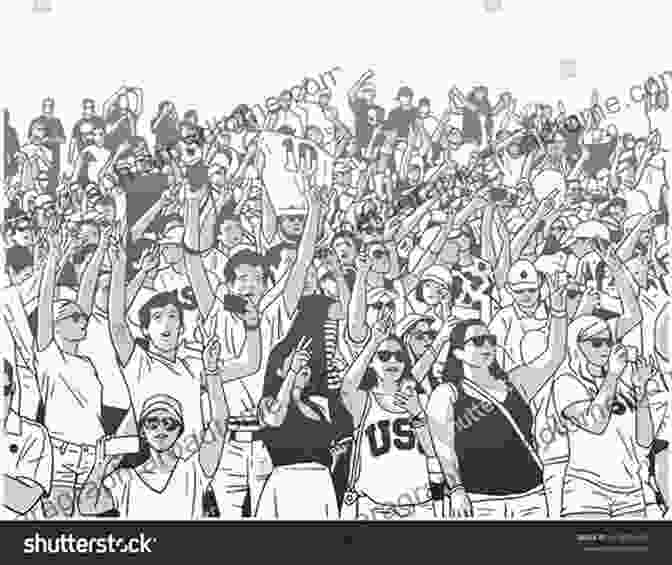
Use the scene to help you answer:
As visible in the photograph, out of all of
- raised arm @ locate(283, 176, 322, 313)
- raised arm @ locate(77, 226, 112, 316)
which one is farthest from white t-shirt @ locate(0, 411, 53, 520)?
raised arm @ locate(283, 176, 322, 313)

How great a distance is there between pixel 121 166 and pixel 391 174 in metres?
1.29

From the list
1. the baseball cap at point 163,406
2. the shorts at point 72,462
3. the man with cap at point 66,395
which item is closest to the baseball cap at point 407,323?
the baseball cap at point 163,406

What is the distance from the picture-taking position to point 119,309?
209 inches

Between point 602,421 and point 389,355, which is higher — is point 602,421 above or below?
below

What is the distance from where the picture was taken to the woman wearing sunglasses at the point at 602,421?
536 centimetres

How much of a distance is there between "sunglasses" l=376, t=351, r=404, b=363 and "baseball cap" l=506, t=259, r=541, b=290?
2.04 feet

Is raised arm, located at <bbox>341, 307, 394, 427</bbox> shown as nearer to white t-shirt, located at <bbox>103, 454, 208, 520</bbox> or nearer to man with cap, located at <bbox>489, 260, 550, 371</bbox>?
man with cap, located at <bbox>489, 260, 550, 371</bbox>

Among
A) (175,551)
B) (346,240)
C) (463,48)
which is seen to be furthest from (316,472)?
(463,48)

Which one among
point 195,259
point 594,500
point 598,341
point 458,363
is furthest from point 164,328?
point 594,500

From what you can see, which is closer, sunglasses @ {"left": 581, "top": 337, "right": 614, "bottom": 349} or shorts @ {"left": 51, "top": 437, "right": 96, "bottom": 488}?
shorts @ {"left": 51, "top": 437, "right": 96, "bottom": 488}

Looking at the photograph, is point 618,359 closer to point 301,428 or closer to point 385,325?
point 385,325

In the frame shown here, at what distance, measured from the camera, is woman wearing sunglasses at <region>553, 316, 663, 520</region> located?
5.36 meters

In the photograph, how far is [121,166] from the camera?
17.7 feet

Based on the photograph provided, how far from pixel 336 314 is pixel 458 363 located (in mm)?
620
